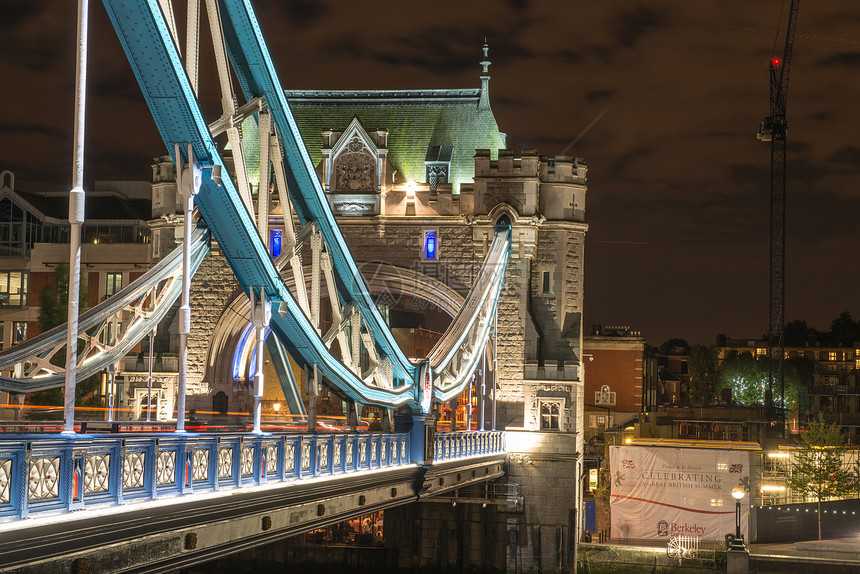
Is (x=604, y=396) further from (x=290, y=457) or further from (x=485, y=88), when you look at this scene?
(x=290, y=457)

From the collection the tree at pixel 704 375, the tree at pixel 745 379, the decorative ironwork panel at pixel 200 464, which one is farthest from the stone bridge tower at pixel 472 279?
the tree at pixel 704 375

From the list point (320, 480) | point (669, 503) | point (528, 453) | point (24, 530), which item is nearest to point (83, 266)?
point (528, 453)

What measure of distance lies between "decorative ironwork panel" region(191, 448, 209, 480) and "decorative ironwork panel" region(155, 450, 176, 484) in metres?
0.39

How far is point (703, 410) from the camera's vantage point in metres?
71.6

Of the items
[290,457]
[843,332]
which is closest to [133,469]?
[290,457]

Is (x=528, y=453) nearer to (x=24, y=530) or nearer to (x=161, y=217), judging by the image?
(x=161, y=217)

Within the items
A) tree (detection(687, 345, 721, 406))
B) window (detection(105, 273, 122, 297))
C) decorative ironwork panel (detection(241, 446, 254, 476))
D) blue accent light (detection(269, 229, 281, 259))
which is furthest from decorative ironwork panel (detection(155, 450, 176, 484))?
tree (detection(687, 345, 721, 406))

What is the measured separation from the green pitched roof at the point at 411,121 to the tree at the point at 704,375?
73.1 meters

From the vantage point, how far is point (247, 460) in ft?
43.6

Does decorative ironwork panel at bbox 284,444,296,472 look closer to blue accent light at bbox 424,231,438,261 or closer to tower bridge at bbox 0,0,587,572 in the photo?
tower bridge at bbox 0,0,587,572

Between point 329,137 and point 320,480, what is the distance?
19687mm

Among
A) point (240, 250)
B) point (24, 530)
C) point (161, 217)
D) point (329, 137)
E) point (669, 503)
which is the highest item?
point (329, 137)

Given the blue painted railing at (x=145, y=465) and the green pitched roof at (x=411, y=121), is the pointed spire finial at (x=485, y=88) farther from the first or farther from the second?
the blue painted railing at (x=145, y=465)

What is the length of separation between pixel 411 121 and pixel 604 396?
79.9 feet
